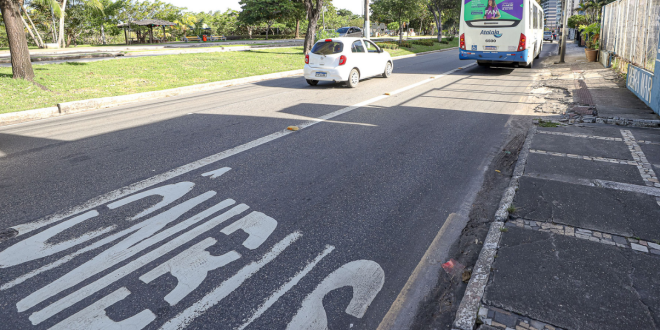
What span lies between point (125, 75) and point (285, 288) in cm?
1494

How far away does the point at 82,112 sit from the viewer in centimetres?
1052

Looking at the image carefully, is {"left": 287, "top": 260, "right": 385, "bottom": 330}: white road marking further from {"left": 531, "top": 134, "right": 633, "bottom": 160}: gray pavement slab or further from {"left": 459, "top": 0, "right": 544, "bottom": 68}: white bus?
{"left": 459, "top": 0, "right": 544, "bottom": 68}: white bus

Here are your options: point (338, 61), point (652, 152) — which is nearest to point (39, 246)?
point (652, 152)

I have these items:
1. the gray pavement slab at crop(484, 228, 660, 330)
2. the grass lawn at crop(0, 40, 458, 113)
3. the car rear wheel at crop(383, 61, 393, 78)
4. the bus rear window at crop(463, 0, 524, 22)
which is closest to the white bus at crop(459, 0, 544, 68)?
the bus rear window at crop(463, 0, 524, 22)

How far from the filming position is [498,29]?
16422mm

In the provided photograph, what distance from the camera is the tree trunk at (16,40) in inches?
498

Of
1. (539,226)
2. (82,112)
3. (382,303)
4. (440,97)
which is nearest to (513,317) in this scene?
(382,303)

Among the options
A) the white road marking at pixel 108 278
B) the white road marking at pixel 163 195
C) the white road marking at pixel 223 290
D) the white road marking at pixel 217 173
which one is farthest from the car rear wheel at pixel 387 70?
the white road marking at pixel 223 290

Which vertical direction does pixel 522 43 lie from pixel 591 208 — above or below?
above

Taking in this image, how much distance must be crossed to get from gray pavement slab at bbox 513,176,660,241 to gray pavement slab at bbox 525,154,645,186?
45 centimetres

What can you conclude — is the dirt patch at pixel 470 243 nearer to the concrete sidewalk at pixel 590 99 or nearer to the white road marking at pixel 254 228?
the white road marking at pixel 254 228

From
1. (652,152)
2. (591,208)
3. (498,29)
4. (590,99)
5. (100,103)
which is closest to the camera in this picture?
(591,208)

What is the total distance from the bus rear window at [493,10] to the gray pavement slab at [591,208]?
43.4 feet

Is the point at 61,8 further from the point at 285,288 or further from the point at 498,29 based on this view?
the point at 285,288
